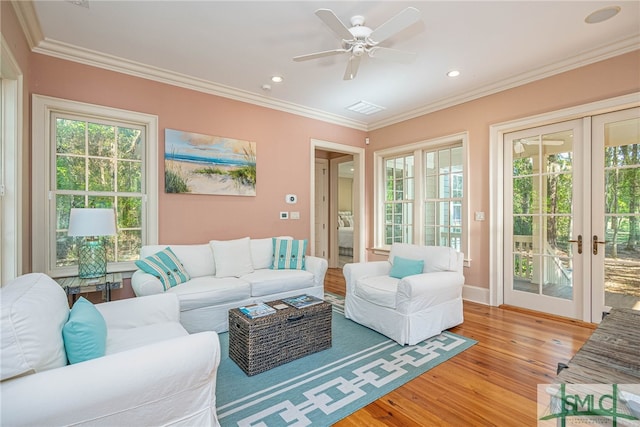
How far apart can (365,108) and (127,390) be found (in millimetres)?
4355

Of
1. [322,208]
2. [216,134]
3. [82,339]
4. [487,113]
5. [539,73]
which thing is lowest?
[82,339]

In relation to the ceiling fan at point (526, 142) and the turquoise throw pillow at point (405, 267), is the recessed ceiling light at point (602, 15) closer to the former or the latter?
the ceiling fan at point (526, 142)

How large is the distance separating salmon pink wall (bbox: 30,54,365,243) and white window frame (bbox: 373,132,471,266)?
91 centimetres

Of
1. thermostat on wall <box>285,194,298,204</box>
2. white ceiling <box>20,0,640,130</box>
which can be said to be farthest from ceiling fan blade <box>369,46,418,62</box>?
thermostat on wall <box>285,194,298,204</box>

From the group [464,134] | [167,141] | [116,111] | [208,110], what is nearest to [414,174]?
[464,134]

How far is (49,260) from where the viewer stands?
2922 millimetres

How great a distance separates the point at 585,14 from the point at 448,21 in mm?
1054

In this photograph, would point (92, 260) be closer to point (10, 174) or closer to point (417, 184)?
point (10, 174)

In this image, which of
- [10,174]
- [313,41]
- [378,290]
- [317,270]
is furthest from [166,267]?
[313,41]

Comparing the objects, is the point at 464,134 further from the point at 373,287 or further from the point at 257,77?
the point at 257,77

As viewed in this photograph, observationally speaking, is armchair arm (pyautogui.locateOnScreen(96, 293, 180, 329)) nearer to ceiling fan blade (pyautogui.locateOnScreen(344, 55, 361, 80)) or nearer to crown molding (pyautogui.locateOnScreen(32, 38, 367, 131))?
ceiling fan blade (pyautogui.locateOnScreen(344, 55, 361, 80))

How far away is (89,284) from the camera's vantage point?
104 inches

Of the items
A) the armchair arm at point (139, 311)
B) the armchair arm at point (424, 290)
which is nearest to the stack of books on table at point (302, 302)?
the armchair arm at point (424, 290)

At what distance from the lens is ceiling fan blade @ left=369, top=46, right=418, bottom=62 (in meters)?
2.50
